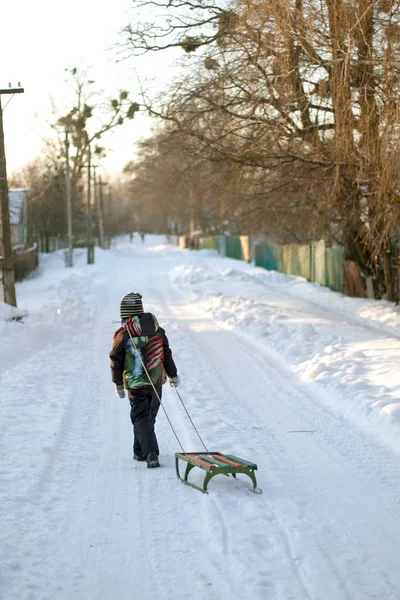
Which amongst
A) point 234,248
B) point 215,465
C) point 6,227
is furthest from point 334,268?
point 234,248

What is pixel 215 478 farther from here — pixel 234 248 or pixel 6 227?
pixel 234 248

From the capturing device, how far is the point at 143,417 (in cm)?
785

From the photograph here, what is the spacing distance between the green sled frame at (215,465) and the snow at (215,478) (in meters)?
0.15

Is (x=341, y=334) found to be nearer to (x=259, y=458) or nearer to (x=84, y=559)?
(x=259, y=458)

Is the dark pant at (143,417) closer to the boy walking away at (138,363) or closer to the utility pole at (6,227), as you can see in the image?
the boy walking away at (138,363)

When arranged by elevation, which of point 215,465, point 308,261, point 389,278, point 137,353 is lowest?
point 215,465

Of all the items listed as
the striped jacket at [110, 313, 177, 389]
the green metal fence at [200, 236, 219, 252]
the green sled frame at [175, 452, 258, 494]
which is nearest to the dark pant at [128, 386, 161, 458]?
the striped jacket at [110, 313, 177, 389]

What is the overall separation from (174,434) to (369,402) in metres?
2.50

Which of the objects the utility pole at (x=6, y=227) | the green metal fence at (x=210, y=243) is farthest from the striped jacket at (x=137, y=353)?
the green metal fence at (x=210, y=243)

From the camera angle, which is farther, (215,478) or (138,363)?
(138,363)

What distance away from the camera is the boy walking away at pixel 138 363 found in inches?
308

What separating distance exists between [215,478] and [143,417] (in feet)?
3.50

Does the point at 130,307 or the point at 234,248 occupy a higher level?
the point at 130,307

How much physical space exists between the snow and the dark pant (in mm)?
211
